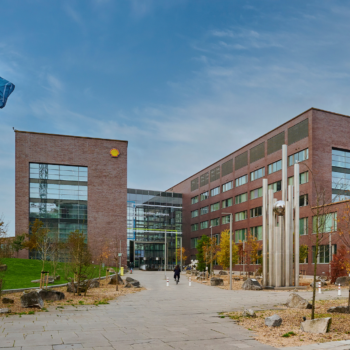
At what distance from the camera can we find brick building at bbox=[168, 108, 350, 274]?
53.6 m

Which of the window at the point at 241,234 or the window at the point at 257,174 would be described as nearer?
the window at the point at 257,174

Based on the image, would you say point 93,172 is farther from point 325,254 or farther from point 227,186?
point 325,254

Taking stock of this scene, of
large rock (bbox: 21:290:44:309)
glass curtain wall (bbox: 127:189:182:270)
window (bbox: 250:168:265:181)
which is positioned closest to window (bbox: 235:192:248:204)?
window (bbox: 250:168:265:181)

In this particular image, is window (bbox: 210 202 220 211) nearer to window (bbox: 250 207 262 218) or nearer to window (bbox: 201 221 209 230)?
window (bbox: 201 221 209 230)

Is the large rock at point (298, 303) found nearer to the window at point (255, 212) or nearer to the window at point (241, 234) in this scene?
the window at point (255, 212)

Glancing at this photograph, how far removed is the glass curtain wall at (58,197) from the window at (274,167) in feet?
104

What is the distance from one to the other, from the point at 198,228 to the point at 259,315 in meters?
80.8

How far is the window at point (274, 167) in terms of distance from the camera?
6287cm

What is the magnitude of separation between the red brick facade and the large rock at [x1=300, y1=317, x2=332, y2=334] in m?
59.1

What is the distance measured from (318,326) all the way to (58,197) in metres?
63.0

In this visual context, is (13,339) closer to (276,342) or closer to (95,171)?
(276,342)

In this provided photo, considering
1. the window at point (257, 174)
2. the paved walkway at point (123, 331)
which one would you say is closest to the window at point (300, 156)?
the window at point (257, 174)

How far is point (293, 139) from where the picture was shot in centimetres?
5922

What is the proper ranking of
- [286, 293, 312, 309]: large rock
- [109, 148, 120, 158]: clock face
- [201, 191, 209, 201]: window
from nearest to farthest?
[286, 293, 312, 309]: large rock → [109, 148, 120, 158]: clock face → [201, 191, 209, 201]: window
